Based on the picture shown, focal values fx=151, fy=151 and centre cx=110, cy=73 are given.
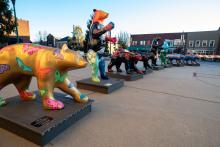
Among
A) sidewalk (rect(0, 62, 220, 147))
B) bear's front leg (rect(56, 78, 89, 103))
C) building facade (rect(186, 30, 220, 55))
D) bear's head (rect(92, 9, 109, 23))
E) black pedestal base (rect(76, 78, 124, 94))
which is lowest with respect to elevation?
sidewalk (rect(0, 62, 220, 147))

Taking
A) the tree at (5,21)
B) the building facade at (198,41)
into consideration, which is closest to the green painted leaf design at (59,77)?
the tree at (5,21)

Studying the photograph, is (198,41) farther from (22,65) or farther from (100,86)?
(22,65)

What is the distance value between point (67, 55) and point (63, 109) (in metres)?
0.63

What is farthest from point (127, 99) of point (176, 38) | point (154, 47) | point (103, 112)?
point (176, 38)

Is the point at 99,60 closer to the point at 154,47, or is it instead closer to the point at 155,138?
the point at 155,138

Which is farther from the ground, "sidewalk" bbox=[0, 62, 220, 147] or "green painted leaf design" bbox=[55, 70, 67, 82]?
"green painted leaf design" bbox=[55, 70, 67, 82]

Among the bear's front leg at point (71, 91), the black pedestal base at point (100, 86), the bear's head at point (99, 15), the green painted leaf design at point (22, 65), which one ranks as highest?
the bear's head at point (99, 15)

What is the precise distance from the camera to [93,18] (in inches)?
124

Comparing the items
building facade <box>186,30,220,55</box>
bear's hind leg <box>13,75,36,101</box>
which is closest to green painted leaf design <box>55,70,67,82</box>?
bear's hind leg <box>13,75,36,101</box>

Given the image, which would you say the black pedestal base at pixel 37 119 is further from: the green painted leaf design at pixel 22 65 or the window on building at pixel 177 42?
the window on building at pixel 177 42

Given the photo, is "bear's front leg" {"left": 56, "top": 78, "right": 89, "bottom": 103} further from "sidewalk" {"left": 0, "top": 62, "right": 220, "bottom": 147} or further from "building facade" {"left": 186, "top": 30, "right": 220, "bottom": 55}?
"building facade" {"left": 186, "top": 30, "right": 220, "bottom": 55}

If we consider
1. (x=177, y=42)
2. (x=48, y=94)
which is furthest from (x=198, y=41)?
(x=48, y=94)

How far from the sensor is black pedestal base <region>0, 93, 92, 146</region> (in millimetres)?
1365

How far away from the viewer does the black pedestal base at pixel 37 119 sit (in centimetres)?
136
